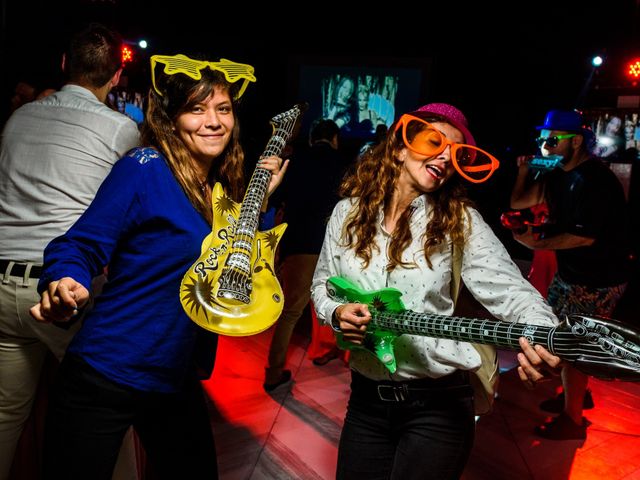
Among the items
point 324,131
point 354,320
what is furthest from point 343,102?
point 354,320

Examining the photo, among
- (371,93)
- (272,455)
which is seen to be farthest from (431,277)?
(371,93)

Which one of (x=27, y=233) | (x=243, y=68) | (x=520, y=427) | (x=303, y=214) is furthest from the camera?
(x=303, y=214)

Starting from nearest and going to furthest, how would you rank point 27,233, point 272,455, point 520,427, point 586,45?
1. point 27,233
2. point 272,455
3. point 520,427
4. point 586,45

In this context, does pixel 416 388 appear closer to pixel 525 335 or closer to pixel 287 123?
pixel 525 335

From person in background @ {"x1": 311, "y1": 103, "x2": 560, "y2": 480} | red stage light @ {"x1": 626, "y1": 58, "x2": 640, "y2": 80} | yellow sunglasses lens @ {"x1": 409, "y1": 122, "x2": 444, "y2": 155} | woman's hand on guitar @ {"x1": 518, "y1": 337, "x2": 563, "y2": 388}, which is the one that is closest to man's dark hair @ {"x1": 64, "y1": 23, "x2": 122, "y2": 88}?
person in background @ {"x1": 311, "y1": 103, "x2": 560, "y2": 480}

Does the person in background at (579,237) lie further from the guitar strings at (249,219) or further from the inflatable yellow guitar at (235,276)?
the inflatable yellow guitar at (235,276)

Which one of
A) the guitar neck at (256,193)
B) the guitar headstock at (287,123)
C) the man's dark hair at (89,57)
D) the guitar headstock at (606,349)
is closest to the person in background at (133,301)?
the guitar neck at (256,193)

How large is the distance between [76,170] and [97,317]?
815 mm

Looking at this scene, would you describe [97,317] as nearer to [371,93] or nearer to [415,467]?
[415,467]

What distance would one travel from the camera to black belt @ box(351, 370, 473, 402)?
1489 mm

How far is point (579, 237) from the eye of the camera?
285cm

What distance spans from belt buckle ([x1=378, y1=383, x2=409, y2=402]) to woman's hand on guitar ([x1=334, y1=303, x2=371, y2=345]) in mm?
210

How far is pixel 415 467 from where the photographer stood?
1464 mm

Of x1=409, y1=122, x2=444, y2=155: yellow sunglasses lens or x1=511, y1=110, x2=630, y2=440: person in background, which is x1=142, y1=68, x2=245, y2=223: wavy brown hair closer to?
x1=409, y1=122, x2=444, y2=155: yellow sunglasses lens
